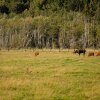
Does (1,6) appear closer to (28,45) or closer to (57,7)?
(57,7)

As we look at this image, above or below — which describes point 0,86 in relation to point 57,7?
below

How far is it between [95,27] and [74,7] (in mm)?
54488

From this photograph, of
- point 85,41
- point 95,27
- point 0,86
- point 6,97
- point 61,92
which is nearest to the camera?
point 6,97

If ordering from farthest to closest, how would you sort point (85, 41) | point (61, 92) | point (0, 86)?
point (85, 41), point (0, 86), point (61, 92)

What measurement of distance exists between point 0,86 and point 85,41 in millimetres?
94026

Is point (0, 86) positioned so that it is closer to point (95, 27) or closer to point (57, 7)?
point (95, 27)

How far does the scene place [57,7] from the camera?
17438 cm

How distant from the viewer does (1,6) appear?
187500 mm

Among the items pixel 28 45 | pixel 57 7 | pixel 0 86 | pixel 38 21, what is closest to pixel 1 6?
pixel 57 7

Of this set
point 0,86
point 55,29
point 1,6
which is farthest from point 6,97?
point 1,6

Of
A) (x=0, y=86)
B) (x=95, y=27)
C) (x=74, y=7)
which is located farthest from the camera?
(x=74, y=7)

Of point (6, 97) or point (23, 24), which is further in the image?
point (23, 24)

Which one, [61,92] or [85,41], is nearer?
[61,92]

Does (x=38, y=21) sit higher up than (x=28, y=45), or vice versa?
(x=38, y=21)
